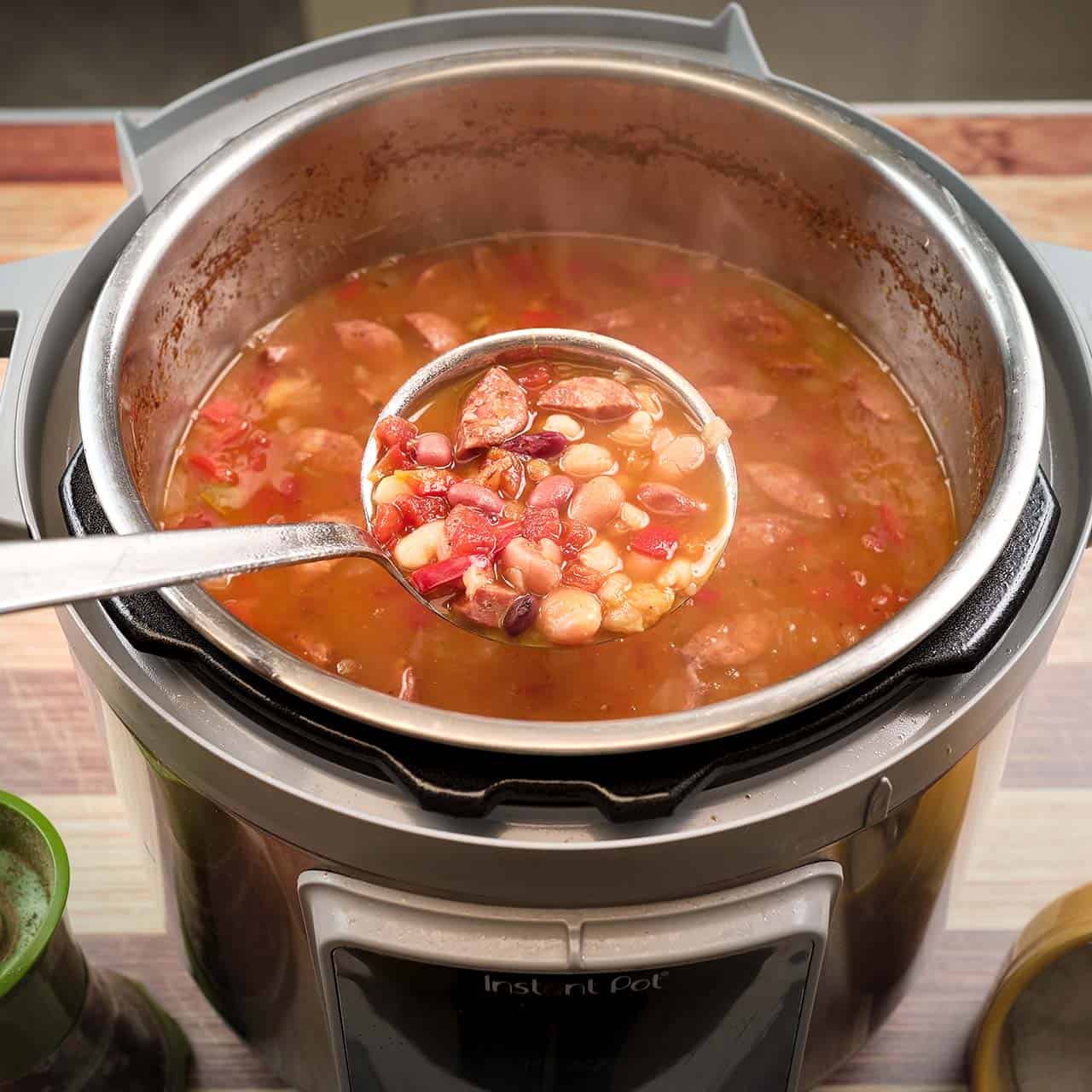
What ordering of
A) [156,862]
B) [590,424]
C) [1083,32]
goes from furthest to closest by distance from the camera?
[1083,32]
[590,424]
[156,862]

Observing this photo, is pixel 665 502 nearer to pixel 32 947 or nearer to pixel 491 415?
pixel 491 415

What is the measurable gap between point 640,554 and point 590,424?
0.93 ft

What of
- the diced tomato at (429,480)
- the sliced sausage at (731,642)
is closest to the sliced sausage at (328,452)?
the diced tomato at (429,480)

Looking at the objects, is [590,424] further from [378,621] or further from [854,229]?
[854,229]

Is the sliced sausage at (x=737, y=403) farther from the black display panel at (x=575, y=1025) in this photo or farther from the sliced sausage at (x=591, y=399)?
the black display panel at (x=575, y=1025)

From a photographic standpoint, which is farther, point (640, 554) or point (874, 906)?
point (640, 554)

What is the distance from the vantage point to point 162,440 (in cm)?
221

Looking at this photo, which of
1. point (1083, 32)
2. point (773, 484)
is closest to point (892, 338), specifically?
point (773, 484)

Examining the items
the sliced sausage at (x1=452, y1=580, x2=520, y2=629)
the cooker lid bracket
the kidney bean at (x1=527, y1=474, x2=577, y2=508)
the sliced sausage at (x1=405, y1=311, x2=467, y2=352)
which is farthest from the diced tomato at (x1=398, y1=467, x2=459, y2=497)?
the cooker lid bracket

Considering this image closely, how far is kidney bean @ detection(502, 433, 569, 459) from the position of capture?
79.5 inches

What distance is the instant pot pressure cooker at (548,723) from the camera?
144 cm

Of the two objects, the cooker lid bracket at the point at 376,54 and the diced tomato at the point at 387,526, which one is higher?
the cooker lid bracket at the point at 376,54

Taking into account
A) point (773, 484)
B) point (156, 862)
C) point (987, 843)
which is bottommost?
point (987, 843)

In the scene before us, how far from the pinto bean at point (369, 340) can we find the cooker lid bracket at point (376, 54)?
0.39m
